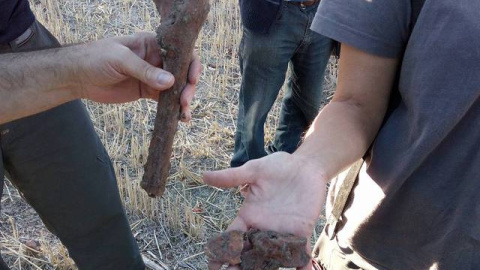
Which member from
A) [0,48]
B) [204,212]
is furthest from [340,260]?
[204,212]

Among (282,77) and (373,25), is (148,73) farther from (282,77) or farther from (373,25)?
(282,77)

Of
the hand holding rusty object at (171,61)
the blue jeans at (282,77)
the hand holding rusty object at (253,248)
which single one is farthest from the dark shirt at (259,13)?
the hand holding rusty object at (253,248)

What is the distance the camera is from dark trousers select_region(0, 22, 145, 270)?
201cm

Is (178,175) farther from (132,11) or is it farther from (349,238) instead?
(132,11)

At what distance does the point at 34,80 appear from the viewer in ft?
5.29

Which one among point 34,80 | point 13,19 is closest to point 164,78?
point 34,80

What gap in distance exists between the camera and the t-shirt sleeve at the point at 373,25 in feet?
4.16

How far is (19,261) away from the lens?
2652 millimetres

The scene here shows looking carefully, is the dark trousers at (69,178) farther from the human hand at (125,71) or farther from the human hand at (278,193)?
the human hand at (278,193)

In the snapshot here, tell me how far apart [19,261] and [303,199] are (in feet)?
6.36

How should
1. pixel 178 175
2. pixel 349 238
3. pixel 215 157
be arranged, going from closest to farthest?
pixel 349 238, pixel 178 175, pixel 215 157

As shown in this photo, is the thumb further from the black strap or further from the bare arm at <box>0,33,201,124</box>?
the black strap

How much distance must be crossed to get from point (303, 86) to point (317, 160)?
79.2 inches

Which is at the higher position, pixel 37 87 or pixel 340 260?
pixel 37 87
